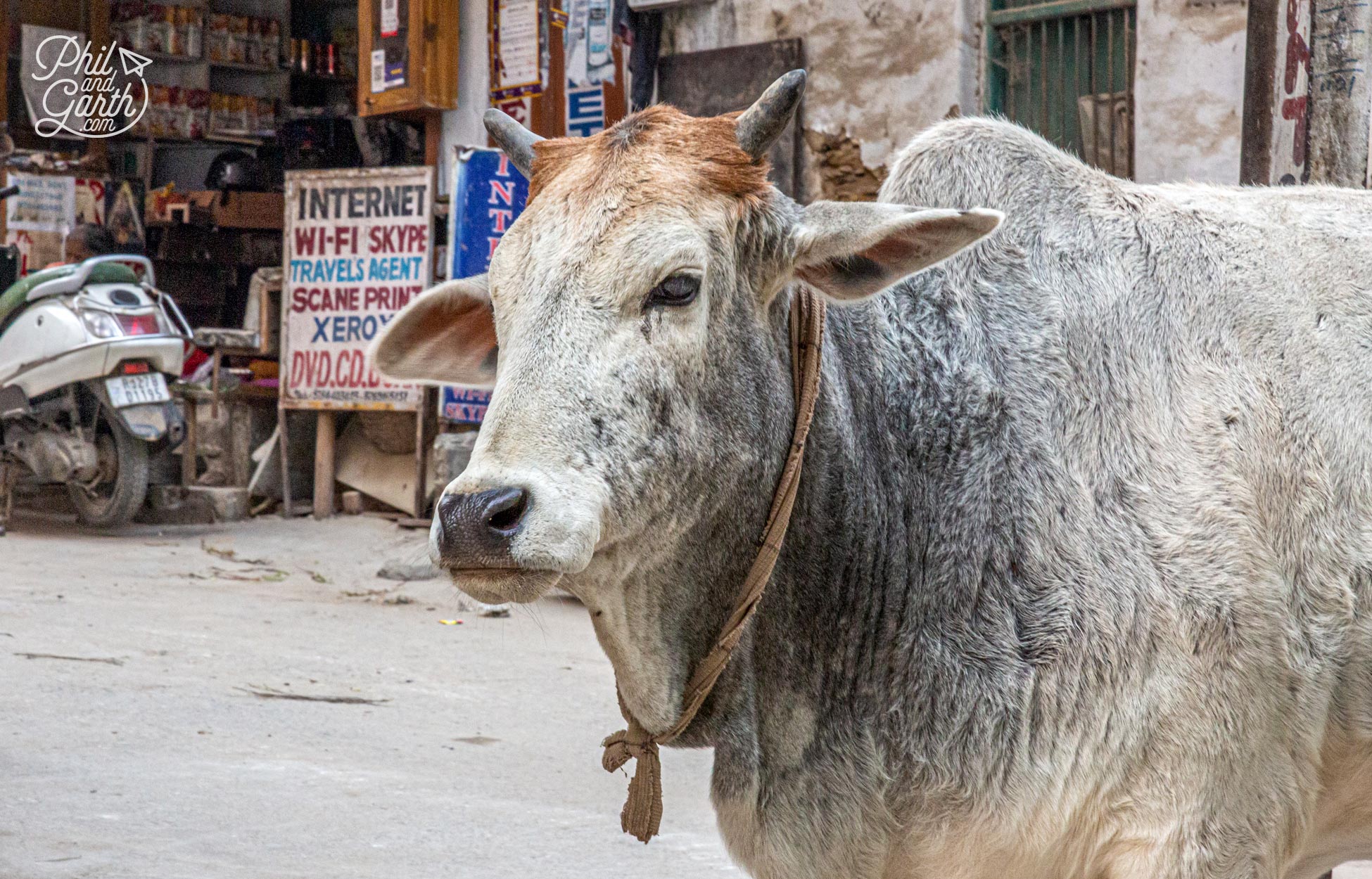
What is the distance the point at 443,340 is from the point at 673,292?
2.15 feet

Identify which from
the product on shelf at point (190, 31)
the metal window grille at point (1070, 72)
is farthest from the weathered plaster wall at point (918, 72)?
the product on shelf at point (190, 31)

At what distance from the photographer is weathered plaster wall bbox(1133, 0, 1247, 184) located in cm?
609

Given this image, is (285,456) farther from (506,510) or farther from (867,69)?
(506,510)

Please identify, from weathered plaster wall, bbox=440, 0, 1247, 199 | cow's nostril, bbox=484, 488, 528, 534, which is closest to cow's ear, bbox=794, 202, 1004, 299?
cow's nostril, bbox=484, 488, 528, 534

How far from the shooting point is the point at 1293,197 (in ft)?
8.87

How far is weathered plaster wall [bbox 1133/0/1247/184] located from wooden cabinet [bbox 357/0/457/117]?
406 centimetres

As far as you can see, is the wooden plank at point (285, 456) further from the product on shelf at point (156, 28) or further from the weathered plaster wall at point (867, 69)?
the product on shelf at point (156, 28)

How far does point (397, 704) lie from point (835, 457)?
10.2 ft

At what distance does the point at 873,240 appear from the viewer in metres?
2.13

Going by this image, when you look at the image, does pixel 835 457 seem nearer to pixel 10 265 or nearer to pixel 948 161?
pixel 948 161

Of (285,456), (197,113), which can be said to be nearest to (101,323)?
(285,456)

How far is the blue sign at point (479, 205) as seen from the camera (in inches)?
317

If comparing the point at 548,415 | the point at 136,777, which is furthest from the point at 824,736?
the point at 136,777

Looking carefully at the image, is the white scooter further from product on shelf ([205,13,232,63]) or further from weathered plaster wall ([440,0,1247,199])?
product on shelf ([205,13,232,63])
